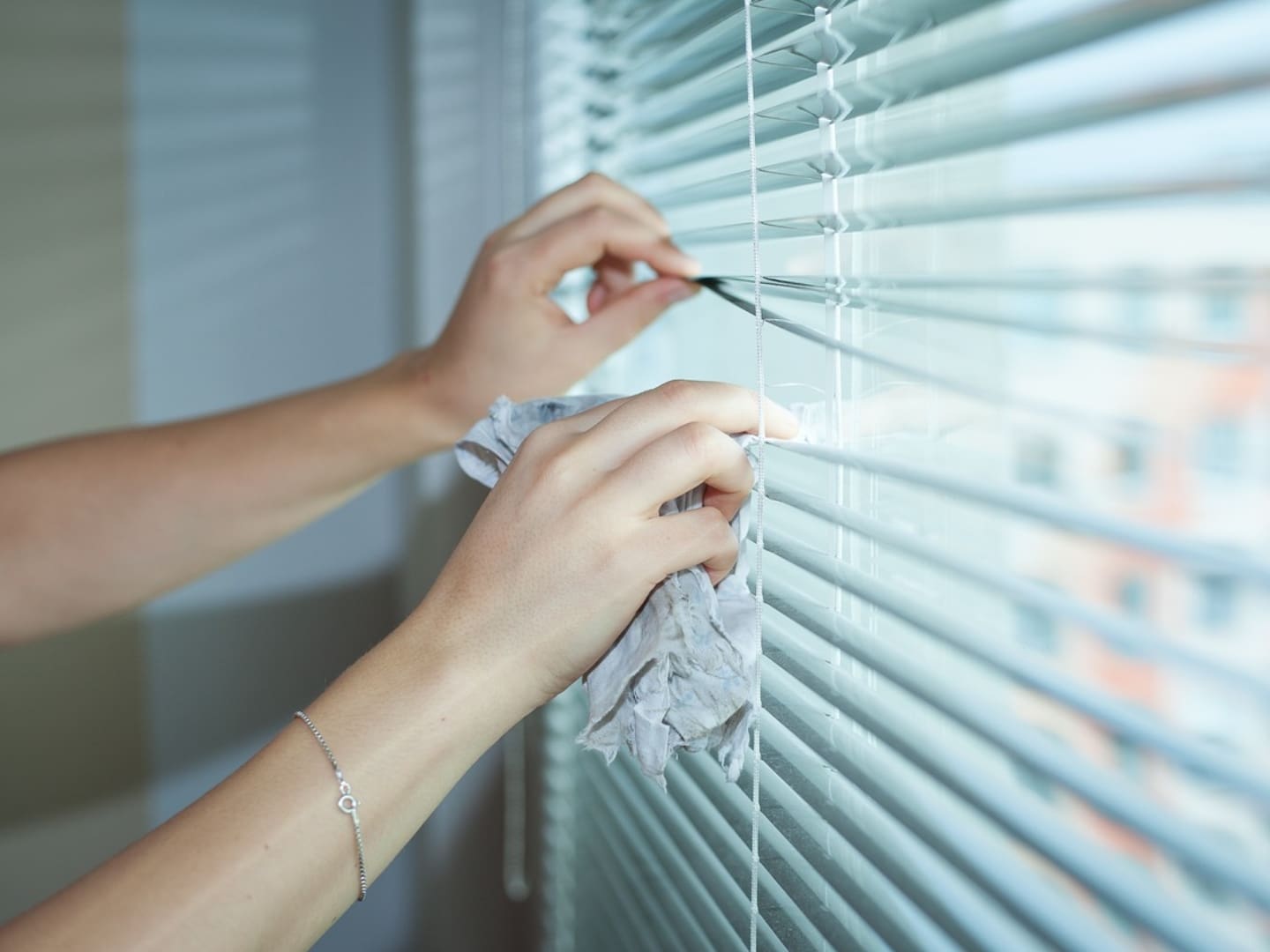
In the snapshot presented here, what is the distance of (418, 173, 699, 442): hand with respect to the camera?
2.89 feet

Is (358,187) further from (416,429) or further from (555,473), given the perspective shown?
(555,473)

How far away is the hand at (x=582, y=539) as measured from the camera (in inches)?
23.6

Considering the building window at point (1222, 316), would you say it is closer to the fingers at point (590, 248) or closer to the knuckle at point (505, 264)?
the fingers at point (590, 248)

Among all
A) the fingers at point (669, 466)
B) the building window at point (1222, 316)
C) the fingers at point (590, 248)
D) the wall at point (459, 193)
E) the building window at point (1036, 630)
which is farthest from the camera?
the wall at point (459, 193)

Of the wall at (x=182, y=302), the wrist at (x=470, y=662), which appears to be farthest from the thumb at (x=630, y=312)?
the wall at (x=182, y=302)

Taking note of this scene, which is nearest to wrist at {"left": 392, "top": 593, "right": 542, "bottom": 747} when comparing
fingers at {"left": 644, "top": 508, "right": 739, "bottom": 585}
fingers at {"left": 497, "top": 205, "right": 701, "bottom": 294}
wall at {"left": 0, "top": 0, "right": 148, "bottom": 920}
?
fingers at {"left": 644, "top": 508, "right": 739, "bottom": 585}

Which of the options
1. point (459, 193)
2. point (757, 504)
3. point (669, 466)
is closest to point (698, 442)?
point (669, 466)

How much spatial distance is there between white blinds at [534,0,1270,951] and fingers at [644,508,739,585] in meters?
0.07

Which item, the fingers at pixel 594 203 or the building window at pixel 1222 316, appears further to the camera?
the fingers at pixel 594 203

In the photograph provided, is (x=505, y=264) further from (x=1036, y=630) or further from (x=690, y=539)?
(x=1036, y=630)

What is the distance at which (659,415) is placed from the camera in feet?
2.01

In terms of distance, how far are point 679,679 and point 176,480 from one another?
66cm

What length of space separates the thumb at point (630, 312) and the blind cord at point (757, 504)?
13 cm

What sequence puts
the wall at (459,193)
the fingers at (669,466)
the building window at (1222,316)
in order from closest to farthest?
the building window at (1222,316)
the fingers at (669,466)
the wall at (459,193)
